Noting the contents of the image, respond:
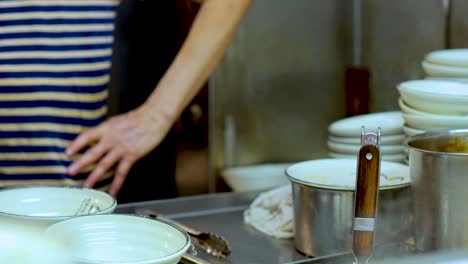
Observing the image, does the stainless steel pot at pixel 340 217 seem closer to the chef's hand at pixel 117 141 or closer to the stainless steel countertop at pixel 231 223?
the stainless steel countertop at pixel 231 223

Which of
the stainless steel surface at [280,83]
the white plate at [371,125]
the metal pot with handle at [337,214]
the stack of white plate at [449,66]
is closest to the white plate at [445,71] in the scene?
the stack of white plate at [449,66]

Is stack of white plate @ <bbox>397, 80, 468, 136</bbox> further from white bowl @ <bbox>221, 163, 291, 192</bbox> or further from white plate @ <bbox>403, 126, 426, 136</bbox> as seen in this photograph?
white bowl @ <bbox>221, 163, 291, 192</bbox>

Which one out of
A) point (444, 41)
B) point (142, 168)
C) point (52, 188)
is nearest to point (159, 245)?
point (52, 188)

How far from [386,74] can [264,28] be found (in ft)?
1.46

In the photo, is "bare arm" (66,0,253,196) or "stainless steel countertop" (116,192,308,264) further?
"bare arm" (66,0,253,196)

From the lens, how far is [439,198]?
1.07 meters

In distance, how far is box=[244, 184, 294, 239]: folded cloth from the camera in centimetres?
134

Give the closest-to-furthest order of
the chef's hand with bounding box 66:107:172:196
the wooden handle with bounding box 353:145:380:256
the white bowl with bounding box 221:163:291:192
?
the wooden handle with bounding box 353:145:380:256
the chef's hand with bounding box 66:107:172:196
the white bowl with bounding box 221:163:291:192

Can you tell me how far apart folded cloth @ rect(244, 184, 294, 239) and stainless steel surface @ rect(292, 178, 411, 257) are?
0.38 feet

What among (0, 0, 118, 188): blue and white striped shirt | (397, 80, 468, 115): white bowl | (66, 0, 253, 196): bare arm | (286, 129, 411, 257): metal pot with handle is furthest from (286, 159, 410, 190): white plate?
(0, 0, 118, 188): blue and white striped shirt

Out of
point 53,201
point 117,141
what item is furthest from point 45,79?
point 53,201

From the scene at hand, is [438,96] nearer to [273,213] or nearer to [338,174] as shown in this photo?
[338,174]

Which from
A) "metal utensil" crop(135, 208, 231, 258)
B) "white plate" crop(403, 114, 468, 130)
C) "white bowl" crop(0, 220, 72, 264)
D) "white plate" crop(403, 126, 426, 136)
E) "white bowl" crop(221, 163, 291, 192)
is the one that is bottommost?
"white bowl" crop(221, 163, 291, 192)

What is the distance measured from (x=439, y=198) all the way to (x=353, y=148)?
41 cm
